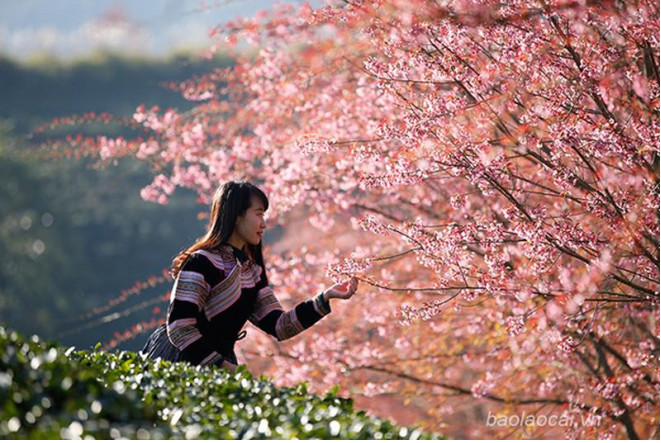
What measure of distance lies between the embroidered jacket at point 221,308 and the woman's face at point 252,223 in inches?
3.2

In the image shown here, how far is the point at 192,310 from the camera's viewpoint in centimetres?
365

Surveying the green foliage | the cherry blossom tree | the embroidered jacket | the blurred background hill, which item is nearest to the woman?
the embroidered jacket

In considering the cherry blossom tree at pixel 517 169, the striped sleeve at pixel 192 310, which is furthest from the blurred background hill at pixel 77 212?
the striped sleeve at pixel 192 310

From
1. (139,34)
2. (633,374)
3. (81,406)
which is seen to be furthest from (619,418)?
(139,34)

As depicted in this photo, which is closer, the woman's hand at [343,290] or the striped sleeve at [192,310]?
the striped sleeve at [192,310]

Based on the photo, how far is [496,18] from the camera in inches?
147

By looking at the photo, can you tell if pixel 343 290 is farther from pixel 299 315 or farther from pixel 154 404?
pixel 154 404

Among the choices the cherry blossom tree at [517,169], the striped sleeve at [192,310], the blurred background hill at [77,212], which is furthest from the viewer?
the blurred background hill at [77,212]

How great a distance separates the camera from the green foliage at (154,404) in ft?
7.18

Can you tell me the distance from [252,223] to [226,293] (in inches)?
12.7

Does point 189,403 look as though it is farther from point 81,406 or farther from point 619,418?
point 619,418

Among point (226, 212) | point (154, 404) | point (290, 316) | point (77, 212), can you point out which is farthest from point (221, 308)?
point (77, 212)

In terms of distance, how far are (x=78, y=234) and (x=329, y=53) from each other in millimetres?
13545

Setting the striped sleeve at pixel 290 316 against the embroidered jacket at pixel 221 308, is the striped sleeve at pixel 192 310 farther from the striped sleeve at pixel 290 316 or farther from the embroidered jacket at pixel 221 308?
the striped sleeve at pixel 290 316
